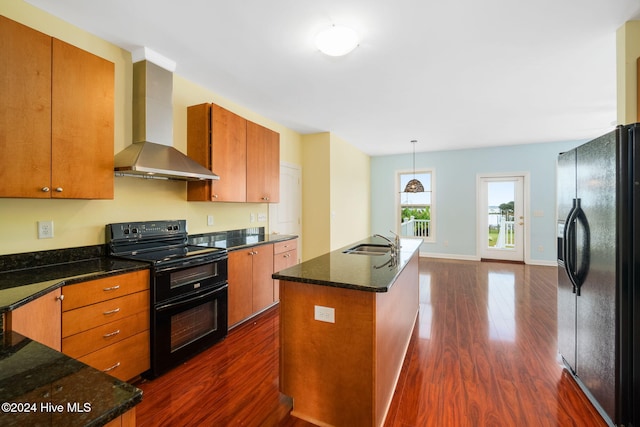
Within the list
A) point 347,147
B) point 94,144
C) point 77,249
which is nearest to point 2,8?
point 94,144

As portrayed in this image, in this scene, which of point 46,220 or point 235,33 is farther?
point 235,33

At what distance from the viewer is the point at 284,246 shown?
3779mm

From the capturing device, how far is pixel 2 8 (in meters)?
1.87

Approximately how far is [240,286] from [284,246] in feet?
2.95

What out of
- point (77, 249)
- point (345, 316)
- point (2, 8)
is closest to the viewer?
point (345, 316)

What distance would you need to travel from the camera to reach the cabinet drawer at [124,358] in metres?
1.85

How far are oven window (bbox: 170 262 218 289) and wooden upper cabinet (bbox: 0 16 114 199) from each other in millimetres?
790

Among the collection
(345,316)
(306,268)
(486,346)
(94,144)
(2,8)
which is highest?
(2,8)

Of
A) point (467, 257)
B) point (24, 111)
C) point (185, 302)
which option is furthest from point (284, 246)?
point (467, 257)

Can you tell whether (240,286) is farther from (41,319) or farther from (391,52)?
(391,52)

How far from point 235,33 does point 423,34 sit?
4.98 feet

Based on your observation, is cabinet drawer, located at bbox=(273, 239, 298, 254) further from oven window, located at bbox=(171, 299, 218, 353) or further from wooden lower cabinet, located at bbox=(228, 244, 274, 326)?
oven window, located at bbox=(171, 299, 218, 353)

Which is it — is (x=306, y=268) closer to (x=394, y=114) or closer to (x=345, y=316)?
(x=345, y=316)

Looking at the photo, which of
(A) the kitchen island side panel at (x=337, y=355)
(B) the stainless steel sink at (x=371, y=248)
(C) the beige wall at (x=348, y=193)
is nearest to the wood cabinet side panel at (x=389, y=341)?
(A) the kitchen island side panel at (x=337, y=355)
